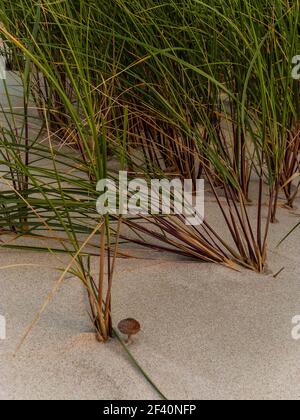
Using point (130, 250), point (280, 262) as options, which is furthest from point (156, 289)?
point (280, 262)

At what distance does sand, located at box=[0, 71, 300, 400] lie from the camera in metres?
1.20

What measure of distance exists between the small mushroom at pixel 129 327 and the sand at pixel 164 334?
27mm

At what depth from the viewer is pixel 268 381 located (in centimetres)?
121

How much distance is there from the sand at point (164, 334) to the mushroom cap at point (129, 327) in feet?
0.10

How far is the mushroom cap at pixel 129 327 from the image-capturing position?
50.8 inches

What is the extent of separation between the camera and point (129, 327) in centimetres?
129

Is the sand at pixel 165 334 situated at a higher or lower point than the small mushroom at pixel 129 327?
lower

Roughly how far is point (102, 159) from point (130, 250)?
1.52ft

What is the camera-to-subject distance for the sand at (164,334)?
47.3 inches

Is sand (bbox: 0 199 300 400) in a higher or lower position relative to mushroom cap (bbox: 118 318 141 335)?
lower

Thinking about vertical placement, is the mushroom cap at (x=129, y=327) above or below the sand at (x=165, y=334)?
above

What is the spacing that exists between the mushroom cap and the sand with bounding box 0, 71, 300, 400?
1.2 inches

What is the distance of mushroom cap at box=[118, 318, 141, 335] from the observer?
1.29m
